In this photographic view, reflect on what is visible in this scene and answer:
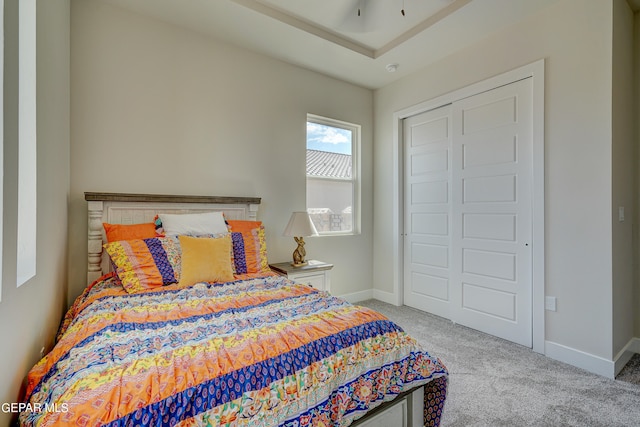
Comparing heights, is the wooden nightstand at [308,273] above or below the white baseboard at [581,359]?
above

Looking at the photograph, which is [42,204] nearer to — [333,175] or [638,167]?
[333,175]

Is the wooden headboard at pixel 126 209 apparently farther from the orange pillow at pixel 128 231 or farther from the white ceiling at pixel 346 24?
the white ceiling at pixel 346 24

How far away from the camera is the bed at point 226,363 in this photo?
857 millimetres

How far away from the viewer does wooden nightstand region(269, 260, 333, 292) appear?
280 centimetres

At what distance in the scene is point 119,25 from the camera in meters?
2.44

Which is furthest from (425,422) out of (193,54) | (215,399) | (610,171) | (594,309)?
(193,54)

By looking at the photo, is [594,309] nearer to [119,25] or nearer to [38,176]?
[38,176]

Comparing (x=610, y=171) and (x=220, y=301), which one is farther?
(x=610, y=171)

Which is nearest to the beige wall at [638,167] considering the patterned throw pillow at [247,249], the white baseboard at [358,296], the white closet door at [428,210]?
the white closet door at [428,210]

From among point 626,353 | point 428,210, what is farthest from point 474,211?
point 626,353

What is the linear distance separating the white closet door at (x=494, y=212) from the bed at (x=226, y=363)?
1.64m

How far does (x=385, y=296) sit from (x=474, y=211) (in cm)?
156

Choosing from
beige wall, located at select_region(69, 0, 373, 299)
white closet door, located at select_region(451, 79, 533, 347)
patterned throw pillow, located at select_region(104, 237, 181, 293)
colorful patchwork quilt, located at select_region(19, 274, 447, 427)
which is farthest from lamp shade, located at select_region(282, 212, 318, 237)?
white closet door, located at select_region(451, 79, 533, 347)

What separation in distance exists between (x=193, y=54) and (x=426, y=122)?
8.17ft
